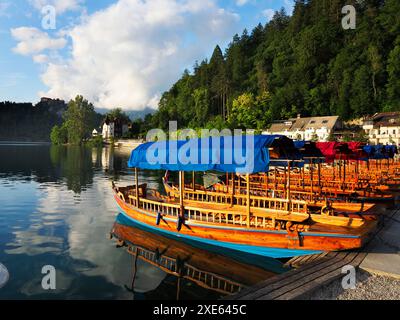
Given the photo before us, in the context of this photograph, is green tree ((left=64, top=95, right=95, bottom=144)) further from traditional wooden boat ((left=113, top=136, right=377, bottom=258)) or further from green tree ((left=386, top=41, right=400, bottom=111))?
traditional wooden boat ((left=113, top=136, right=377, bottom=258))

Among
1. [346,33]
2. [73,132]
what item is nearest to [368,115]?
[346,33]

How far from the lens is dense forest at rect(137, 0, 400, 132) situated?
92.3 metres

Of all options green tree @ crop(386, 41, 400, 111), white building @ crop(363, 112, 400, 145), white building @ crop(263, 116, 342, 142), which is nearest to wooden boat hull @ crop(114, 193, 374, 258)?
white building @ crop(363, 112, 400, 145)

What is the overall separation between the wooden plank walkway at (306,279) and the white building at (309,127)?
73.5 meters

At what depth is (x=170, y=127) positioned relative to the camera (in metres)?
130

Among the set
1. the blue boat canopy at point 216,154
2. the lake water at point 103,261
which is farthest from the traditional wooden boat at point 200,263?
the blue boat canopy at point 216,154

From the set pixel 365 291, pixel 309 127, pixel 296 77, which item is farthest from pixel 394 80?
pixel 365 291

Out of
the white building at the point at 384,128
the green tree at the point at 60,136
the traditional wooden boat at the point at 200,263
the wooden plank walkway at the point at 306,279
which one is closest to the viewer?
the wooden plank walkway at the point at 306,279

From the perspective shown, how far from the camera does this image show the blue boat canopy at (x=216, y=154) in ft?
48.4

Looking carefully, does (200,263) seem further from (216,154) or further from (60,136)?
(60,136)

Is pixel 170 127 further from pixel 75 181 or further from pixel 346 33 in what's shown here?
pixel 75 181

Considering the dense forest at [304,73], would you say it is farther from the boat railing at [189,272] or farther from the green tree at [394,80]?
the boat railing at [189,272]

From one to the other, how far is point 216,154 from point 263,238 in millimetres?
4659

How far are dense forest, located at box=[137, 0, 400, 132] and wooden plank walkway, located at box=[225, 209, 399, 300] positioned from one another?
84750mm
